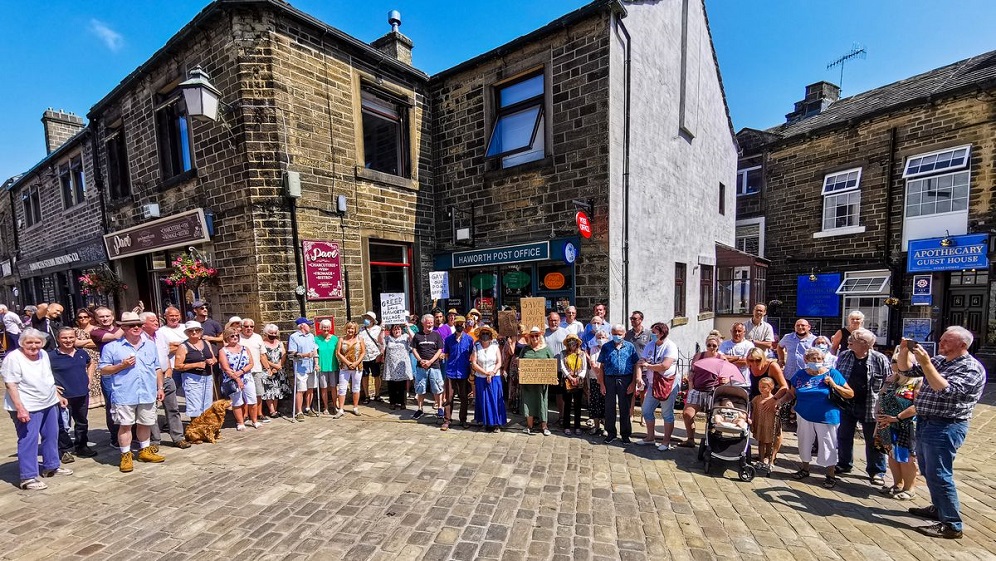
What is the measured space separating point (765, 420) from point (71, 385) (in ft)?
29.3

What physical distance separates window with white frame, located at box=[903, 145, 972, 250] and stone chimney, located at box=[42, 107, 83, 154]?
Result: 1213 inches

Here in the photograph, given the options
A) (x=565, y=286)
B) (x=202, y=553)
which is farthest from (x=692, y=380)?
(x=202, y=553)

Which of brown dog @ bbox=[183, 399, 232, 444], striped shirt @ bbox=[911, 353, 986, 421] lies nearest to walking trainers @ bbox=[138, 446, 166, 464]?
brown dog @ bbox=[183, 399, 232, 444]

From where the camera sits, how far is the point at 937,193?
38.0 feet

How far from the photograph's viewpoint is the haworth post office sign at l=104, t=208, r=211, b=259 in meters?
7.80

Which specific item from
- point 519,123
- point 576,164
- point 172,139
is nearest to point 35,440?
point 172,139

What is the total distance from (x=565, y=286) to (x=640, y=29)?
5.81 m

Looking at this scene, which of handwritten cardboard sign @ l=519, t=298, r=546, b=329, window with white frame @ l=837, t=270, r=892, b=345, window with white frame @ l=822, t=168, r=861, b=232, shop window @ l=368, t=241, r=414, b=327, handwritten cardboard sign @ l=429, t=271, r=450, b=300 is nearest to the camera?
handwritten cardboard sign @ l=519, t=298, r=546, b=329

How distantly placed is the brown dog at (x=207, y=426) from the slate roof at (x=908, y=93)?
19.9 m

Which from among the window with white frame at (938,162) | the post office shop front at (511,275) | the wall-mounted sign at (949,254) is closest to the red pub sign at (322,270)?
the post office shop front at (511,275)

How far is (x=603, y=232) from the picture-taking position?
7441 mm

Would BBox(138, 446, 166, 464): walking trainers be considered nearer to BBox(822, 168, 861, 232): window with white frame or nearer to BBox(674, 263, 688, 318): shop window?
BBox(674, 263, 688, 318): shop window

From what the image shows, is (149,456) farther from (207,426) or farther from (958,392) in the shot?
(958,392)

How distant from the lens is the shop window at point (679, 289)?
34.1ft
